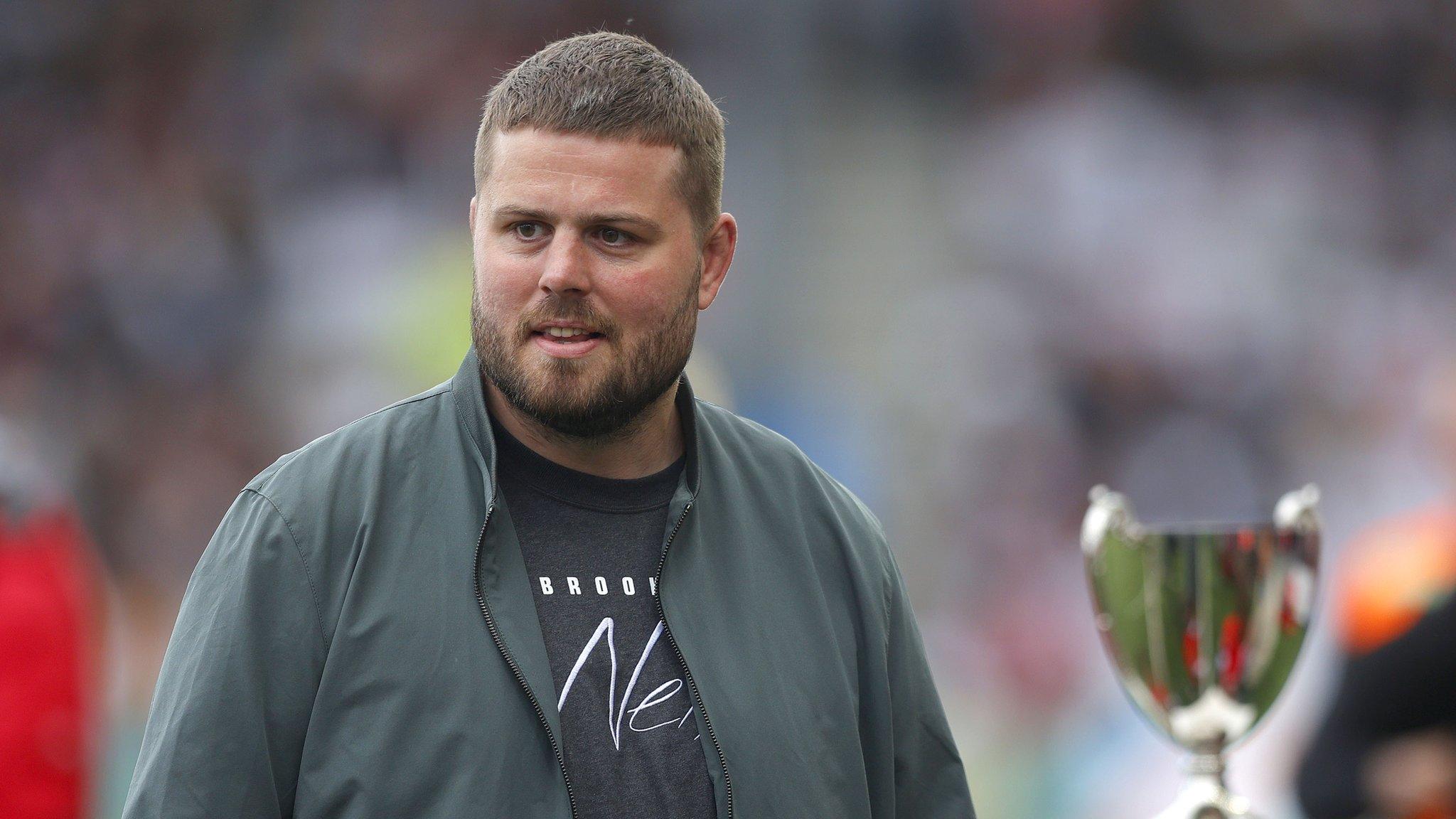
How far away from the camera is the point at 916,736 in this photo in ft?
5.84

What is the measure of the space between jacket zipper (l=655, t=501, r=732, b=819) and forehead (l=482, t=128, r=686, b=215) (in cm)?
35

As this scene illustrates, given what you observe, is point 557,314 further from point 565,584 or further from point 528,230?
point 565,584

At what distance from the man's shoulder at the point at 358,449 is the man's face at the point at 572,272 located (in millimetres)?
77

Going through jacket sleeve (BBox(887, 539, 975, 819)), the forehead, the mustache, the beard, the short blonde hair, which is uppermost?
the short blonde hair

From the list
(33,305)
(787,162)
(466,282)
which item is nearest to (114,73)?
(33,305)

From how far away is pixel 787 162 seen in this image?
16.0 feet

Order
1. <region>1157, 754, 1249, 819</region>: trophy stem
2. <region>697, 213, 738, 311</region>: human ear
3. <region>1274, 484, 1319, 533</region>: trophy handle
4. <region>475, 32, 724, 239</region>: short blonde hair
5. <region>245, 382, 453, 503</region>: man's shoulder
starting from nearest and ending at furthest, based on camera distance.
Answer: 1. <region>245, 382, 453, 503</region>: man's shoulder
2. <region>475, 32, 724, 239</region>: short blonde hair
3. <region>697, 213, 738, 311</region>: human ear
4. <region>1157, 754, 1249, 819</region>: trophy stem
5. <region>1274, 484, 1319, 533</region>: trophy handle

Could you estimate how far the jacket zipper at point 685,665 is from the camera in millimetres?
1521

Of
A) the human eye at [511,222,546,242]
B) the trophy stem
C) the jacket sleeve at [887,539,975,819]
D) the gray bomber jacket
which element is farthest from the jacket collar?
the trophy stem

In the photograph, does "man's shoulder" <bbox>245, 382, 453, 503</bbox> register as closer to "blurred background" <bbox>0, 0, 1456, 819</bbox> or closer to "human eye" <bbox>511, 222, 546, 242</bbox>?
"human eye" <bbox>511, 222, 546, 242</bbox>

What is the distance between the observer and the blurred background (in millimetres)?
4703

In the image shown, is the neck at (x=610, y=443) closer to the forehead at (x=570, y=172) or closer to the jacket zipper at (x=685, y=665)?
the jacket zipper at (x=685, y=665)

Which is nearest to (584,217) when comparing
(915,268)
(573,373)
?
(573,373)

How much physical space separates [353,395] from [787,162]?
155 cm
